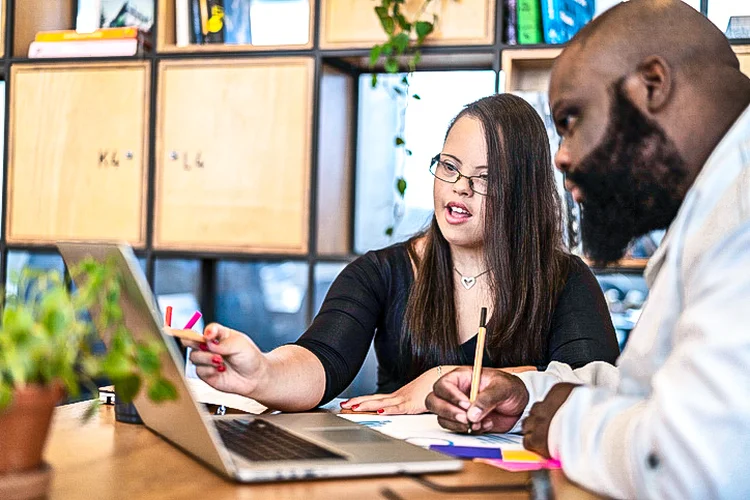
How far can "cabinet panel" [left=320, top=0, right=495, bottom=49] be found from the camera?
2.74 metres

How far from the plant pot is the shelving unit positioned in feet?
6.42

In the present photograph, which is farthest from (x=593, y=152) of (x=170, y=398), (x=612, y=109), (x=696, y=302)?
(x=170, y=398)

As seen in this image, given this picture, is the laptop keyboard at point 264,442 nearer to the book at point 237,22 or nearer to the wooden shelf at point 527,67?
the wooden shelf at point 527,67

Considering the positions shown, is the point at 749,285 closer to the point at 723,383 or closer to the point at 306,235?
the point at 723,383

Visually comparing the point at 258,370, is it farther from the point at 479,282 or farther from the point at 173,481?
the point at 479,282

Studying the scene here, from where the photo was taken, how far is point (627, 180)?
1228 millimetres

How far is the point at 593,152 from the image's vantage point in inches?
47.9

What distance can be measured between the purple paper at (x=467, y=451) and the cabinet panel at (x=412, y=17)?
1.75 meters

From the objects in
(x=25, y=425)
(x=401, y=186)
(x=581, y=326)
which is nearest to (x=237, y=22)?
(x=401, y=186)

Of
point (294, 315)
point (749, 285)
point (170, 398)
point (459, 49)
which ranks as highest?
point (459, 49)

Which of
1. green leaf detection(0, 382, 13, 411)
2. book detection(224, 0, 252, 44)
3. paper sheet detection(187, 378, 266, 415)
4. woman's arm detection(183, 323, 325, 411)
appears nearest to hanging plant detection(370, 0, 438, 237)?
book detection(224, 0, 252, 44)

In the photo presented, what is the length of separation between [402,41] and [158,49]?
2.68 ft

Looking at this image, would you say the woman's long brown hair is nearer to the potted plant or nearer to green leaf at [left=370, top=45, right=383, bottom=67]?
green leaf at [left=370, top=45, right=383, bottom=67]

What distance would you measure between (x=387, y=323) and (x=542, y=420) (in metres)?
0.87
